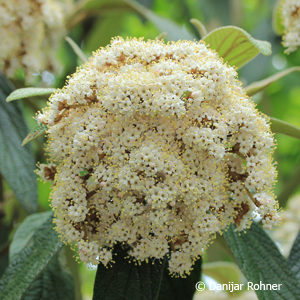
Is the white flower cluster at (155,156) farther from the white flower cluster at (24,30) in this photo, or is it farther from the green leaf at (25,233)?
the white flower cluster at (24,30)

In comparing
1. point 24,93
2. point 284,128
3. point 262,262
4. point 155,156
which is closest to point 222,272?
point 262,262

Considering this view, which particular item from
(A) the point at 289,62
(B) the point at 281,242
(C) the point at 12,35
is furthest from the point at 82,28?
(B) the point at 281,242

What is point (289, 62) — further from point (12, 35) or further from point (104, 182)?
point (104, 182)

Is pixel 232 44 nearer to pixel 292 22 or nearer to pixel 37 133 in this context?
pixel 292 22

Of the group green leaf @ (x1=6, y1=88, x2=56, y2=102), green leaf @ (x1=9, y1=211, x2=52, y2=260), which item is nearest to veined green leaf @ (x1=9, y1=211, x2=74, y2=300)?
green leaf @ (x1=9, y1=211, x2=52, y2=260)

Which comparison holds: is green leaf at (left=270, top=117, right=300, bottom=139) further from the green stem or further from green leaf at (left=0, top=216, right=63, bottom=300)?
the green stem
